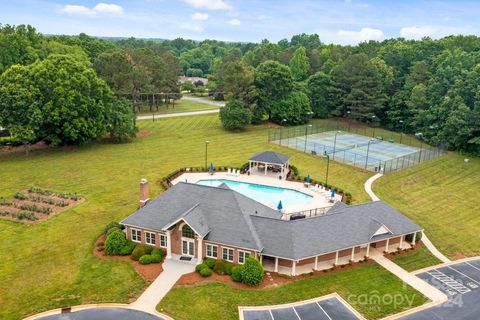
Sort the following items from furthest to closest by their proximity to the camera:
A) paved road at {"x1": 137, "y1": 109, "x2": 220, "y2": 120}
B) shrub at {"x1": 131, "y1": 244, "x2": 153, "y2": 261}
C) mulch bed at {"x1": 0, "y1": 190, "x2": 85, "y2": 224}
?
1. paved road at {"x1": 137, "y1": 109, "x2": 220, "y2": 120}
2. mulch bed at {"x1": 0, "y1": 190, "x2": 85, "y2": 224}
3. shrub at {"x1": 131, "y1": 244, "x2": 153, "y2": 261}

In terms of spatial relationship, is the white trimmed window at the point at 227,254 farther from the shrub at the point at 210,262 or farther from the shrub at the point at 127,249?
the shrub at the point at 127,249

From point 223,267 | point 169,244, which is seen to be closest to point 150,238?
point 169,244

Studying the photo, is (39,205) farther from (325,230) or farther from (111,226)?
(325,230)

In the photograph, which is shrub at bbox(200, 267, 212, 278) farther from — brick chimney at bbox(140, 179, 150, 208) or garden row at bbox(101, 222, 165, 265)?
brick chimney at bbox(140, 179, 150, 208)

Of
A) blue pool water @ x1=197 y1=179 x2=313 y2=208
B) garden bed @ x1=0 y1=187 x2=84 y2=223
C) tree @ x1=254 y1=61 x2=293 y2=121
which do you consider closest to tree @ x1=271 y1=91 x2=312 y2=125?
tree @ x1=254 y1=61 x2=293 y2=121

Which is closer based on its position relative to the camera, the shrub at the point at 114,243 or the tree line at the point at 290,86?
the shrub at the point at 114,243

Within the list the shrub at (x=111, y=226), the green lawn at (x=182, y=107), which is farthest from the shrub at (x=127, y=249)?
the green lawn at (x=182, y=107)
